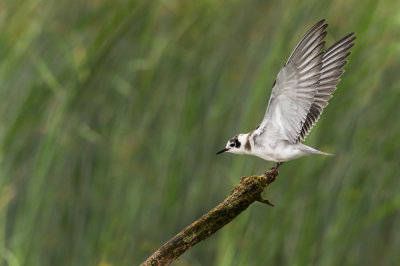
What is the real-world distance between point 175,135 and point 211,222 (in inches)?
37.2

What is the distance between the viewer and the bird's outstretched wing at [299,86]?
1.52 metres

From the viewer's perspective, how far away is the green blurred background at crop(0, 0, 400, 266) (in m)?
2.20

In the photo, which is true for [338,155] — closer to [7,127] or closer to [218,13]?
[218,13]

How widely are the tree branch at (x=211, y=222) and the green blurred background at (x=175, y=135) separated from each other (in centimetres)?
69

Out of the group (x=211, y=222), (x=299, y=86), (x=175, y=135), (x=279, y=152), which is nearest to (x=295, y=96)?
(x=299, y=86)

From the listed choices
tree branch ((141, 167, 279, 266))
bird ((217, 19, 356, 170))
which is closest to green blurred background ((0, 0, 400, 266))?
bird ((217, 19, 356, 170))

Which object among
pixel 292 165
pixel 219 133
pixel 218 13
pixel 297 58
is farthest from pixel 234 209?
pixel 218 13

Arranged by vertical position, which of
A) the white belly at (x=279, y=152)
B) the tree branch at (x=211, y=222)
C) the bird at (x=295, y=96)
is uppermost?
the bird at (x=295, y=96)

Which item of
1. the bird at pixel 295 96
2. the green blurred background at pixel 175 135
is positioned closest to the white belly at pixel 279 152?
the bird at pixel 295 96

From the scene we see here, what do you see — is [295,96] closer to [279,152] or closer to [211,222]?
[279,152]

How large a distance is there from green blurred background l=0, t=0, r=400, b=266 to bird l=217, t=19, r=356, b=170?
0.57m

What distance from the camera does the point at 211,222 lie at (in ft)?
4.73

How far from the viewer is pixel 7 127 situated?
7.91ft

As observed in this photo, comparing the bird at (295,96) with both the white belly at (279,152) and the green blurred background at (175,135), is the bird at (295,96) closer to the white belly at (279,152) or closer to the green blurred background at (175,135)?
the white belly at (279,152)
